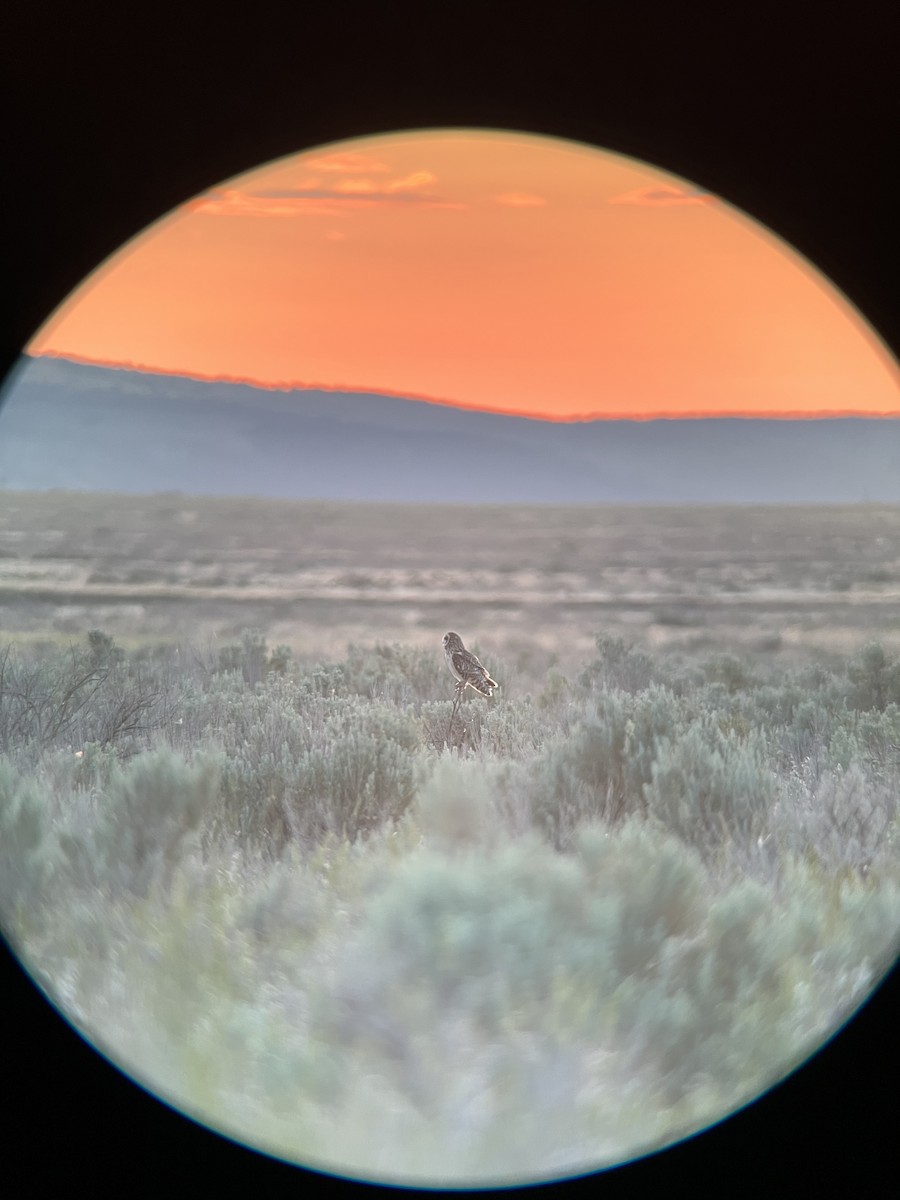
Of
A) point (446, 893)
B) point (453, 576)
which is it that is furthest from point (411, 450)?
point (446, 893)

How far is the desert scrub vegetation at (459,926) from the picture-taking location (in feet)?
6.63

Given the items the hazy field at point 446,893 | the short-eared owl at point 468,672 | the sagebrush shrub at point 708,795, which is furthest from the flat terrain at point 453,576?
the sagebrush shrub at point 708,795

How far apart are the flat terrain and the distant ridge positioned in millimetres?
1537

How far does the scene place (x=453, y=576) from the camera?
23156 mm

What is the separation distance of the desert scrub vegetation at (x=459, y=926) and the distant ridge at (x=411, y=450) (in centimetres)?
2892

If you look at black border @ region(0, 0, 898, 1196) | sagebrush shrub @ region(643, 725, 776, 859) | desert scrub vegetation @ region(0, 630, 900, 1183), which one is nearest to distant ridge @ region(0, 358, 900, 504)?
desert scrub vegetation @ region(0, 630, 900, 1183)

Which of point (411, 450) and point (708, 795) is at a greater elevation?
point (411, 450)

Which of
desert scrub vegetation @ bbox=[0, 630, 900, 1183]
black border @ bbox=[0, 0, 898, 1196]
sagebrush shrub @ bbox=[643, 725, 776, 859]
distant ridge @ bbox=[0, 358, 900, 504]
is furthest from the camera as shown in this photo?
distant ridge @ bbox=[0, 358, 900, 504]

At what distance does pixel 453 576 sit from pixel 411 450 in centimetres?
1506

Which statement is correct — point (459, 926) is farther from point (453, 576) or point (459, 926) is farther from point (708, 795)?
point (453, 576)

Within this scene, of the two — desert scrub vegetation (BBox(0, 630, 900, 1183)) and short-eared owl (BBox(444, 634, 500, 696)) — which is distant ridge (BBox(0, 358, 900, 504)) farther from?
desert scrub vegetation (BBox(0, 630, 900, 1183))

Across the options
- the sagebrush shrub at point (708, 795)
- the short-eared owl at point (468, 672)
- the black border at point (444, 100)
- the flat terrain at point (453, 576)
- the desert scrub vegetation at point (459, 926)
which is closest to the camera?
the black border at point (444, 100)

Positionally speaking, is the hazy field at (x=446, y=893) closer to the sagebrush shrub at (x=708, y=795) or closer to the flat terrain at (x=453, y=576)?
the sagebrush shrub at (x=708, y=795)

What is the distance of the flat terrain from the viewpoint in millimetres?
13211
